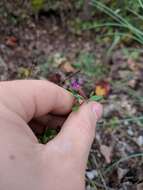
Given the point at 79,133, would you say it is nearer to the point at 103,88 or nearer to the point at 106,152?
the point at 106,152

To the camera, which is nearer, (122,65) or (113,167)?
(113,167)

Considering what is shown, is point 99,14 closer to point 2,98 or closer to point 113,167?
point 113,167

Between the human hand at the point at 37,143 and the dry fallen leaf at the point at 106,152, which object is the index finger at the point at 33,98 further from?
the dry fallen leaf at the point at 106,152

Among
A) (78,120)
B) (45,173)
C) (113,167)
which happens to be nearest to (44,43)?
(113,167)

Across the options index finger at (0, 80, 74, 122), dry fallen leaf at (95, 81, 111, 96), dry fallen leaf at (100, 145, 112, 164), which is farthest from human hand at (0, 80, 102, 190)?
dry fallen leaf at (95, 81, 111, 96)

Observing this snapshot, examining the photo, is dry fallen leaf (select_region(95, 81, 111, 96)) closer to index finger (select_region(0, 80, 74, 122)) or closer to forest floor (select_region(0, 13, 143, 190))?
forest floor (select_region(0, 13, 143, 190))

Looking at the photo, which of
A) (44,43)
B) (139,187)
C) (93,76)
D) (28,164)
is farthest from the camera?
(44,43)
